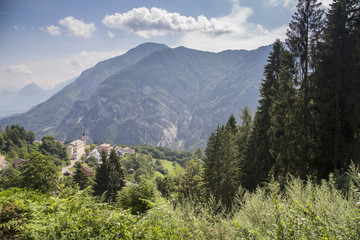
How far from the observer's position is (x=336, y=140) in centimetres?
1462

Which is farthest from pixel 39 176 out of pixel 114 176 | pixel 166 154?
pixel 166 154

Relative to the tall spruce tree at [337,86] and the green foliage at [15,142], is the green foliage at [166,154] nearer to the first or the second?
the green foliage at [15,142]

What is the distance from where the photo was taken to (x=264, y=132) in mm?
21453

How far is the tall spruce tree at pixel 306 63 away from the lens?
1478cm

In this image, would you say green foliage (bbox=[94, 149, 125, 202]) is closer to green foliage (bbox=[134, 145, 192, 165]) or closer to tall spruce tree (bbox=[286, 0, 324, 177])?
tall spruce tree (bbox=[286, 0, 324, 177])

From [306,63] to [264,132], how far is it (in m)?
8.26

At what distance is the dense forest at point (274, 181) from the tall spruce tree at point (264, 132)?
11 centimetres

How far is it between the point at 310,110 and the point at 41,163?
23.6m

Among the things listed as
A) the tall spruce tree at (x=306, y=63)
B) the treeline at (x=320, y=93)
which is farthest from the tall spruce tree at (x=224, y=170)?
the tall spruce tree at (x=306, y=63)

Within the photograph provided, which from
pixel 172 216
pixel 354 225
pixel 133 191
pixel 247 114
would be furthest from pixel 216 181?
pixel 354 225

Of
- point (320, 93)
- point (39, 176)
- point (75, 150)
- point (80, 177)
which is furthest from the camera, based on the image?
point (75, 150)

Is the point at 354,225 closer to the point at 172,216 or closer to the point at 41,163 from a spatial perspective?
the point at 172,216

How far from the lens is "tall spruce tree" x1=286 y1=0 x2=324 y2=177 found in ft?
48.5

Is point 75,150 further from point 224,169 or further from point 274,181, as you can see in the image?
point 274,181
